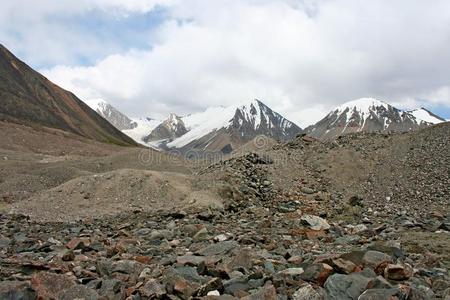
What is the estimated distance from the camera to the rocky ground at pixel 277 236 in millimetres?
7590

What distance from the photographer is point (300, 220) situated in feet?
54.9

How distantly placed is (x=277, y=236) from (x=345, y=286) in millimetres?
6524

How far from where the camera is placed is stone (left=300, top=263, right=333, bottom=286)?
26.0 feet

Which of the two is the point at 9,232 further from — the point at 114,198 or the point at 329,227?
the point at 329,227

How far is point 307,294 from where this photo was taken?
7023mm

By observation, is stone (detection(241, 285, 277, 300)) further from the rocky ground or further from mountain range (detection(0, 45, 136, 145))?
mountain range (detection(0, 45, 136, 145))

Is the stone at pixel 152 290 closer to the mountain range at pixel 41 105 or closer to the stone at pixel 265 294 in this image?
the stone at pixel 265 294

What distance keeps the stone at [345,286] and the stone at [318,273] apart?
356 mm

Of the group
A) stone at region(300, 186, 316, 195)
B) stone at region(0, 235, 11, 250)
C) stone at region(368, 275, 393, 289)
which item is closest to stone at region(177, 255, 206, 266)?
stone at region(368, 275, 393, 289)

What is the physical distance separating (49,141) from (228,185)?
71254mm

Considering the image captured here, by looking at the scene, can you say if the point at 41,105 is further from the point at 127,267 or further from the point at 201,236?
the point at 127,267

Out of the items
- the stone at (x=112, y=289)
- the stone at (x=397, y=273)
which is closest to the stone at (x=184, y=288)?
the stone at (x=112, y=289)

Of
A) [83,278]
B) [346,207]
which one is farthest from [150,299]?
[346,207]

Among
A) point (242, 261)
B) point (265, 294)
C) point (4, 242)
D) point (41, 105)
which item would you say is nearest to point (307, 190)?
point (4, 242)
